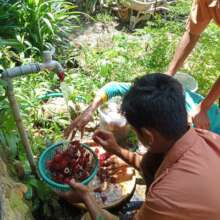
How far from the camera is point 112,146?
2322 millimetres

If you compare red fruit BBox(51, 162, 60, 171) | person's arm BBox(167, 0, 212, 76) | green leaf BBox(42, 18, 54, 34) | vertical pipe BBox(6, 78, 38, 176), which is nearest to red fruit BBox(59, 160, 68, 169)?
red fruit BBox(51, 162, 60, 171)

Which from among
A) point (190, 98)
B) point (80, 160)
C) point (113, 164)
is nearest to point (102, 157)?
point (113, 164)

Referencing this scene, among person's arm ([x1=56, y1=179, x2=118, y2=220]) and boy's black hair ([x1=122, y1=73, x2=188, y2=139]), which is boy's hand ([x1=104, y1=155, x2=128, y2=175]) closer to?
person's arm ([x1=56, y1=179, x2=118, y2=220])

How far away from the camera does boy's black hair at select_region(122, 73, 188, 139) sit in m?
1.66

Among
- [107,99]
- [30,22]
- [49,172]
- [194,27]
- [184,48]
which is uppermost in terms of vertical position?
[194,27]

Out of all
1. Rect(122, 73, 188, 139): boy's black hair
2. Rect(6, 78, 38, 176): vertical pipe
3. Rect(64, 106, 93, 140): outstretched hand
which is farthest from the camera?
Rect(64, 106, 93, 140): outstretched hand

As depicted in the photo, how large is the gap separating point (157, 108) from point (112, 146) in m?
0.73

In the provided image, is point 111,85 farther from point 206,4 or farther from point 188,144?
point 188,144

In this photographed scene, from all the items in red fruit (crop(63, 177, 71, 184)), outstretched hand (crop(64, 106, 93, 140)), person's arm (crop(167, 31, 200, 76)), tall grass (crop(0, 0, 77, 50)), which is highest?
person's arm (crop(167, 31, 200, 76))

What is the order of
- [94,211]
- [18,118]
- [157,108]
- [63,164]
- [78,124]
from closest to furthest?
[157,108] < [94,211] < [18,118] < [63,164] < [78,124]

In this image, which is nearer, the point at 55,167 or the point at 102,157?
the point at 55,167

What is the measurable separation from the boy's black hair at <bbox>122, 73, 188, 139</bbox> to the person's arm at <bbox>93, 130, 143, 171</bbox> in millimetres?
587

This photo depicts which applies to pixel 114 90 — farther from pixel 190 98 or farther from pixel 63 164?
pixel 63 164

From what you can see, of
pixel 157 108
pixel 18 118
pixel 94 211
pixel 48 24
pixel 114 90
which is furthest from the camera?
pixel 48 24
